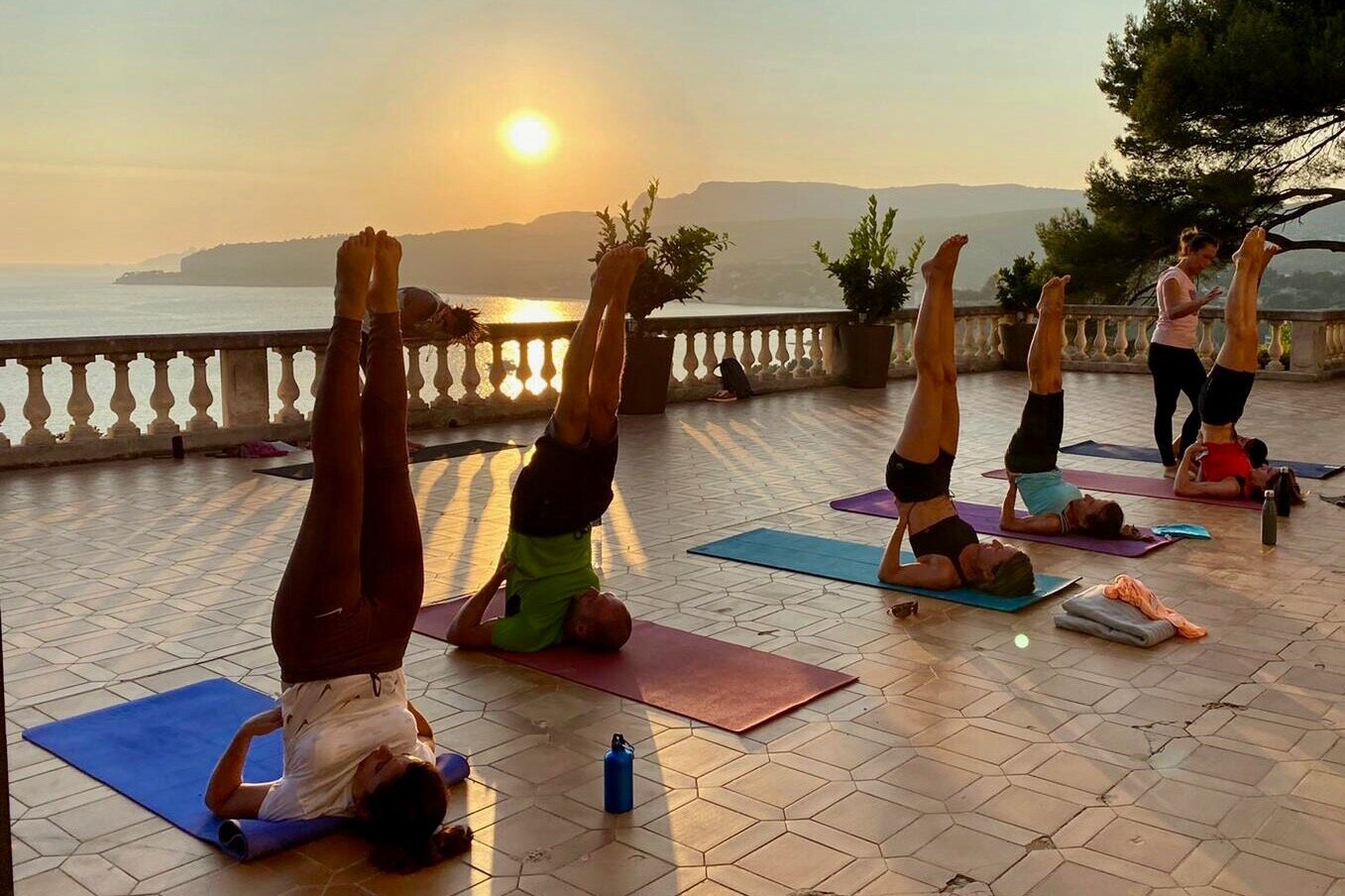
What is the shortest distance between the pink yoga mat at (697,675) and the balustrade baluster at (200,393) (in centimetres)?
567

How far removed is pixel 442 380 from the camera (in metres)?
11.5

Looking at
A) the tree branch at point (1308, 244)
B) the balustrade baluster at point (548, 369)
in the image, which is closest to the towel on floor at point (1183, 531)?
the balustrade baluster at point (548, 369)

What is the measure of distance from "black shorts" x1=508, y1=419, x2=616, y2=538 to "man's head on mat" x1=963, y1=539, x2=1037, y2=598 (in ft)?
6.54

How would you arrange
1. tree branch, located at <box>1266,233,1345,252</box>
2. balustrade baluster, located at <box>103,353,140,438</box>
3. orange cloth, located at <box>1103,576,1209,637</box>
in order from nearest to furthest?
orange cloth, located at <box>1103,576,1209,637</box> < balustrade baluster, located at <box>103,353,140,438</box> < tree branch, located at <box>1266,233,1345,252</box>

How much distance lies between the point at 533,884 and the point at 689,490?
5365 mm

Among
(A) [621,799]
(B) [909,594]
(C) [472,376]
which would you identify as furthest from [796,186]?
(A) [621,799]

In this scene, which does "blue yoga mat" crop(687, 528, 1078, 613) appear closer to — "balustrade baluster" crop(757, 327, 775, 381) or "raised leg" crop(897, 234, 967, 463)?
"raised leg" crop(897, 234, 967, 463)

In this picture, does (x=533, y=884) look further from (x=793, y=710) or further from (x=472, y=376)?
(x=472, y=376)

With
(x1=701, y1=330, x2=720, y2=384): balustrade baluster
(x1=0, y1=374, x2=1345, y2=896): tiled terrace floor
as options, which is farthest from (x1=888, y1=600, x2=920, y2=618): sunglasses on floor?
(x1=701, y1=330, x2=720, y2=384): balustrade baluster

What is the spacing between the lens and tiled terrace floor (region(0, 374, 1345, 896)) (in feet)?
9.93

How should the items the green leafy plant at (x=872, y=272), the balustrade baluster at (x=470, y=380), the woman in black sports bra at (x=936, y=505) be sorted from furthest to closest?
the green leafy plant at (x=872, y=272) → the balustrade baluster at (x=470, y=380) → the woman in black sports bra at (x=936, y=505)

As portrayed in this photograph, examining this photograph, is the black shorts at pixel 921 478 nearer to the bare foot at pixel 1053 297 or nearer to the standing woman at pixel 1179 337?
the bare foot at pixel 1053 297

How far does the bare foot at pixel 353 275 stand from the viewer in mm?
3094

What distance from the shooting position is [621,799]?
332 centimetres
